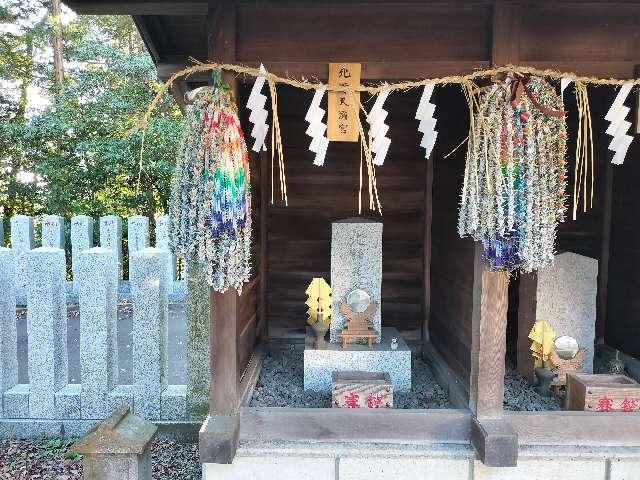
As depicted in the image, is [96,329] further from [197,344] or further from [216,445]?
[216,445]

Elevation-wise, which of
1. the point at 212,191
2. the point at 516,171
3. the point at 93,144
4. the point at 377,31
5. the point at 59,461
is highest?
the point at 93,144

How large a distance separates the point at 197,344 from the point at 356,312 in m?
1.51

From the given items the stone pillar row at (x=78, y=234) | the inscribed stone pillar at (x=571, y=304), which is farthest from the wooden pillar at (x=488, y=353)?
the stone pillar row at (x=78, y=234)

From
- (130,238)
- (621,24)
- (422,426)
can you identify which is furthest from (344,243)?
(130,238)

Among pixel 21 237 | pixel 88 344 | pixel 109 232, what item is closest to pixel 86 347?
pixel 88 344

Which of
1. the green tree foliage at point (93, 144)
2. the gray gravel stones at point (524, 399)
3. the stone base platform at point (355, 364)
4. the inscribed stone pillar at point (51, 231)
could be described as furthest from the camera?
the green tree foliage at point (93, 144)

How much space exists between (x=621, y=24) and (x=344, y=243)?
2697 mm

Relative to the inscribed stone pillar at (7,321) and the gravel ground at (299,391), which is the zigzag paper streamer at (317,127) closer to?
the gravel ground at (299,391)

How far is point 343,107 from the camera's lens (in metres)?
2.97

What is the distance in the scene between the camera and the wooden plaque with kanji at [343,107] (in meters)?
2.93

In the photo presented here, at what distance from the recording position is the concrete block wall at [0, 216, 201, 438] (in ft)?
14.2

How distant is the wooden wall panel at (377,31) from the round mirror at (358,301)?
2.19m

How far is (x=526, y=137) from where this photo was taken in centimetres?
282

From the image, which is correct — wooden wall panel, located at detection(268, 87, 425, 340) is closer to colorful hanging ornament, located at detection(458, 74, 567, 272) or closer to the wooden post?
the wooden post
